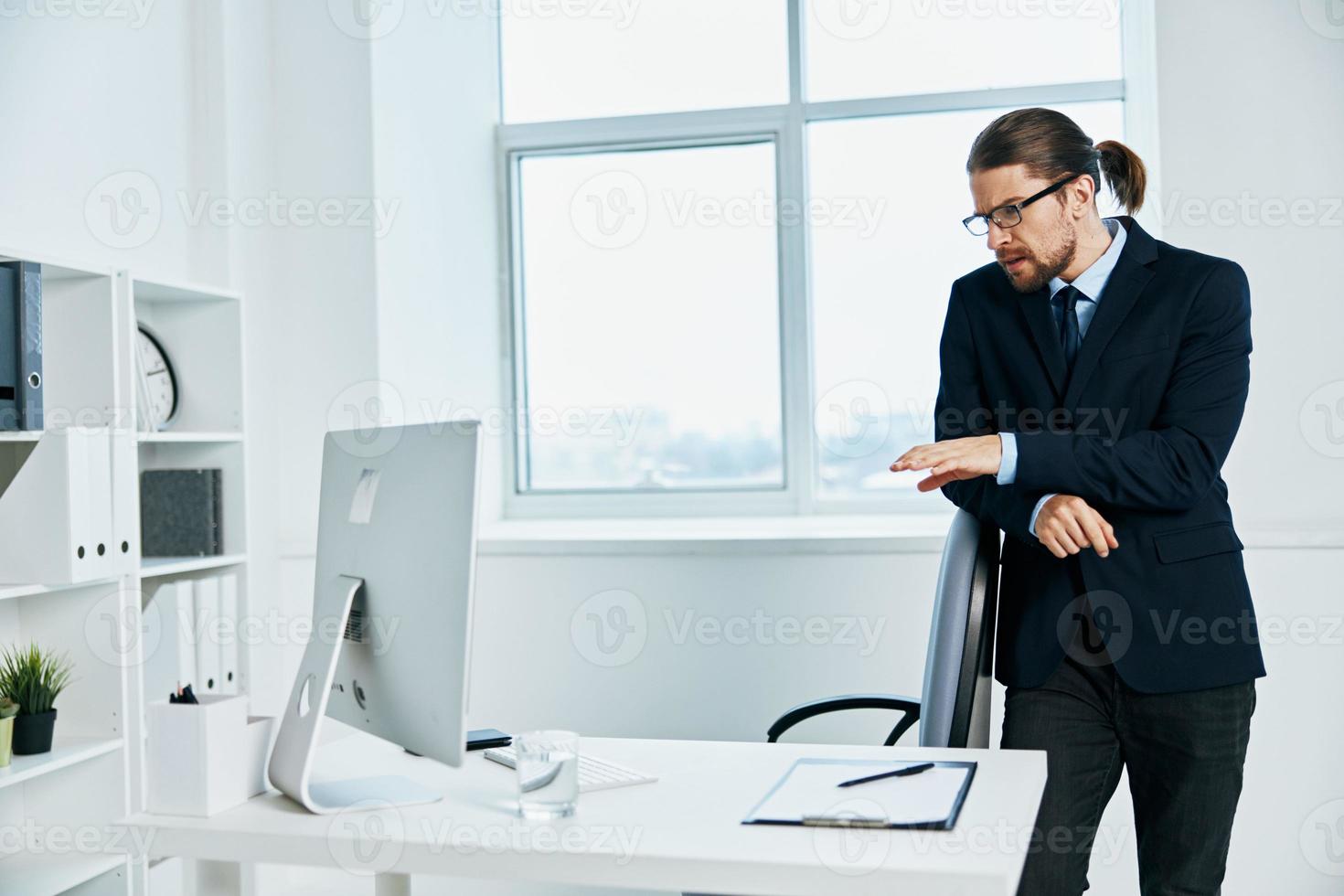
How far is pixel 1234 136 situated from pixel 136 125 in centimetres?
276

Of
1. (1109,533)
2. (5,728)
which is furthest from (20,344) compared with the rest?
(1109,533)

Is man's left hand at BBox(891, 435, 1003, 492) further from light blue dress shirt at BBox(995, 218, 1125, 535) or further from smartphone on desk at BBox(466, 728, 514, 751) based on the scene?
smartphone on desk at BBox(466, 728, 514, 751)

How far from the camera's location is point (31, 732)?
231 centimetres

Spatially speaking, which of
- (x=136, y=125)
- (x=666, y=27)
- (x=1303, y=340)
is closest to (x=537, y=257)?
(x=666, y=27)

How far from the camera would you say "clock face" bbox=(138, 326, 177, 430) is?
9.32 feet

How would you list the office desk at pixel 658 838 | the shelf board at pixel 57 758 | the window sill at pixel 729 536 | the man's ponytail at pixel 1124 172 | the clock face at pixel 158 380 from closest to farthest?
the office desk at pixel 658 838
the man's ponytail at pixel 1124 172
the shelf board at pixel 57 758
the clock face at pixel 158 380
the window sill at pixel 729 536

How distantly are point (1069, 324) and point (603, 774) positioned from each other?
41.8 inches

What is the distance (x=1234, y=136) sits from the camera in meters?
2.89

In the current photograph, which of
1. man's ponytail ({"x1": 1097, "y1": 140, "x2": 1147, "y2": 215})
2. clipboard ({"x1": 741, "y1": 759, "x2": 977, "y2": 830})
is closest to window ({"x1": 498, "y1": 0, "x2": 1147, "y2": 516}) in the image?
man's ponytail ({"x1": 1097, "y1": 140, "x2": 1147, "y2": 215})

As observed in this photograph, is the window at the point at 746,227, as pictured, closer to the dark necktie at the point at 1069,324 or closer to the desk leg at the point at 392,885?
the dark necktie at the point at 1069,324

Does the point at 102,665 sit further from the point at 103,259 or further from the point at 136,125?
the point at 136,125

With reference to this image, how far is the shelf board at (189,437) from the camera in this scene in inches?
102

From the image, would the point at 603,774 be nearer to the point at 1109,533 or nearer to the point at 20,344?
the point at 1109,533

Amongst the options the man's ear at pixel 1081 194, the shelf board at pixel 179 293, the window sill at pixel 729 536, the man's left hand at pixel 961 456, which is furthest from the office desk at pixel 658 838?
the shelf board at pixel 179 293
